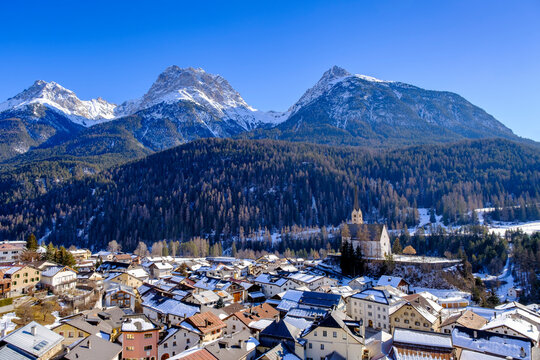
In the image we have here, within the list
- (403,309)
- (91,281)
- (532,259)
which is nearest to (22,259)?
(91,281)

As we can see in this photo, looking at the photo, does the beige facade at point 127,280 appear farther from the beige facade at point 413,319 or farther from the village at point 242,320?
the beige facade at point 413,319

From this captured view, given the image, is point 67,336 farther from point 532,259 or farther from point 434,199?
point 434,199

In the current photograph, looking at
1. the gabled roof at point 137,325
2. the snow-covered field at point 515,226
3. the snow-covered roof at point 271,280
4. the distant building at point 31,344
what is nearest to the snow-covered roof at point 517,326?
the snow-covered roof at point 271,280

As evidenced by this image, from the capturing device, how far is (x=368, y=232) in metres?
101

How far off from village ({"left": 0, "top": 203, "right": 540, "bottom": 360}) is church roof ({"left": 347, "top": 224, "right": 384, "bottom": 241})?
15.5m

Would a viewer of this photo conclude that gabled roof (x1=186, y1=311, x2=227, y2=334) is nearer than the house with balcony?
Yes

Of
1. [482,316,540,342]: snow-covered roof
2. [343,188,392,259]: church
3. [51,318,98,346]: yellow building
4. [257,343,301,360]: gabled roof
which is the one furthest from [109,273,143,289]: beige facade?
[482,316,540,342]: snow-covered roof

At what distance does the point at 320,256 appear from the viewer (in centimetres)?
12612

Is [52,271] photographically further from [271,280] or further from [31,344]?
[271,280]

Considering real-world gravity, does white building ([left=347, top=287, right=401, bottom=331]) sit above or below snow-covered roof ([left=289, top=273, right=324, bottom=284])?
below

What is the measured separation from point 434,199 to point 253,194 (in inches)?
3513

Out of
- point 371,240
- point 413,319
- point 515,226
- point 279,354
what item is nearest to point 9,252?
point 279,354

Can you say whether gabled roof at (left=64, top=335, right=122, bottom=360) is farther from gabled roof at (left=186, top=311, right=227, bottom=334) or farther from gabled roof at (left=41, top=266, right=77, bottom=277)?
gabled roof at (left=41, top=266, right=77, bottom=277)

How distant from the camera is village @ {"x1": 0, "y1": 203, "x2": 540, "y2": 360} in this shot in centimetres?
4228
